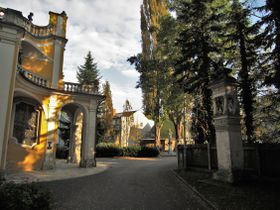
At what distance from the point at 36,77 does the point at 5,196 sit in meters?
14.9

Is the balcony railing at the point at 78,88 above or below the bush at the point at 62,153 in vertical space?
above

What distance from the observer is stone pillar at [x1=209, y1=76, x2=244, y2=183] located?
969cm

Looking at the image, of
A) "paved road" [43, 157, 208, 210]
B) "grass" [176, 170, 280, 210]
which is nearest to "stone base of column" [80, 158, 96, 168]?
"paved road" [43, 157, 208, 210]

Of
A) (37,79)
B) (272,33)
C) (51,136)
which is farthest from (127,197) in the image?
(37,79)

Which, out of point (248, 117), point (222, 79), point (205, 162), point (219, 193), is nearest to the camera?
point (219, 193)

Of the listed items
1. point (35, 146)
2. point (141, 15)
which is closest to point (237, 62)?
point (35, 146)

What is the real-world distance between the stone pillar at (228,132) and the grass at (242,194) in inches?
20.5

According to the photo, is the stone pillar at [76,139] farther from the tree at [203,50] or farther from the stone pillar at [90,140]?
the tree at [203,50]

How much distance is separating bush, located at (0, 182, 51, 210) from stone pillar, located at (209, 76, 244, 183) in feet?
24.7

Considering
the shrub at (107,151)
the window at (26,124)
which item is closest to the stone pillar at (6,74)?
the window at (26,124)

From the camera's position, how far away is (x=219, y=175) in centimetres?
1012

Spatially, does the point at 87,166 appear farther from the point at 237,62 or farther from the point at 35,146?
the point at 237,62

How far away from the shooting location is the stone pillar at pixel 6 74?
444 inches

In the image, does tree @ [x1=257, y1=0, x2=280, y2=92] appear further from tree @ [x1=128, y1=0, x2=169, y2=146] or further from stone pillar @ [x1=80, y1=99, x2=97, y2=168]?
stone pillar @ [x1=80, y1=99, x2=97, y2=168]
